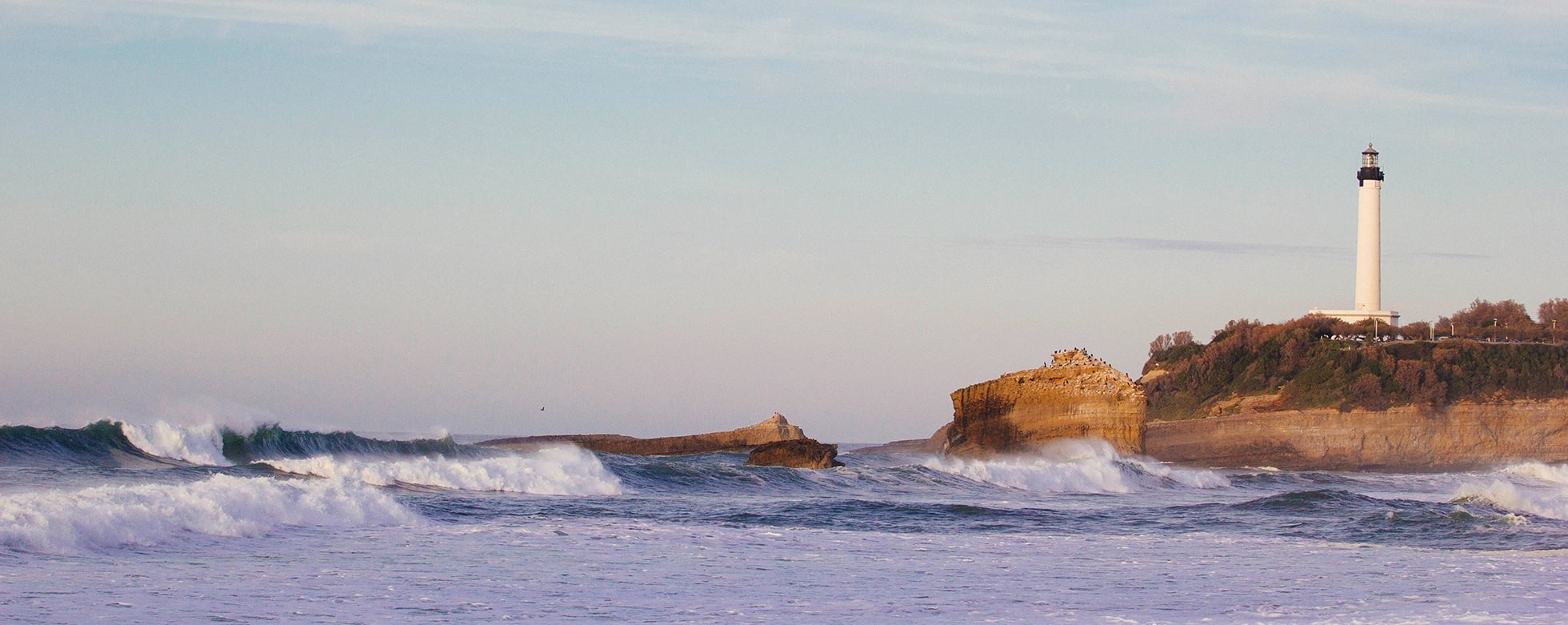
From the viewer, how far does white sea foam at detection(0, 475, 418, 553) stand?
38.5ft

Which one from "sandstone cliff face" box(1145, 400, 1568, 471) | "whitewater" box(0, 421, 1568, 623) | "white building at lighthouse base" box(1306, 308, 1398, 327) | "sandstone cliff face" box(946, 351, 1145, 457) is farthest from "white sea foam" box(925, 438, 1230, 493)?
"white building at lighthouse base" box(1306, 308, 1398, 327)

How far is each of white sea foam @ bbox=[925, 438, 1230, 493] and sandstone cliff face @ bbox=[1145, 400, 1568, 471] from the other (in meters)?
12.9

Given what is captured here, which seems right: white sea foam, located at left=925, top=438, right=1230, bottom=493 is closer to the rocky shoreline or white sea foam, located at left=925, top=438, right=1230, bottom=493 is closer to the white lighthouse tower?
the rocky shoreline

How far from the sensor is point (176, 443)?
24781 millimetres

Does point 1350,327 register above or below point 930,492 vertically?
above

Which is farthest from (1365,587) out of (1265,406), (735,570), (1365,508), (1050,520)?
(1265,406)

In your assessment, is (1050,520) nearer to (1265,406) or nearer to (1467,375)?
(1265,406)

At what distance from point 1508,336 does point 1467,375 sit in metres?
7.53

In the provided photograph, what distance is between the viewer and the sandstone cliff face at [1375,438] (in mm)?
47156

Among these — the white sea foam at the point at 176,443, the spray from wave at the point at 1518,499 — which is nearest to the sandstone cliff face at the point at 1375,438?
the spray from wave at the point at 1518,499

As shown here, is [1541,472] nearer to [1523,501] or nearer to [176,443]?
[1523,501]

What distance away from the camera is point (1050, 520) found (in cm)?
1950

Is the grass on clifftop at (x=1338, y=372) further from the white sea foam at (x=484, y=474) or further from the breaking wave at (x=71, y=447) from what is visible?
the breaking wave at (x=71, y=447)

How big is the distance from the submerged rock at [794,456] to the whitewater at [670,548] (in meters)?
4.85
